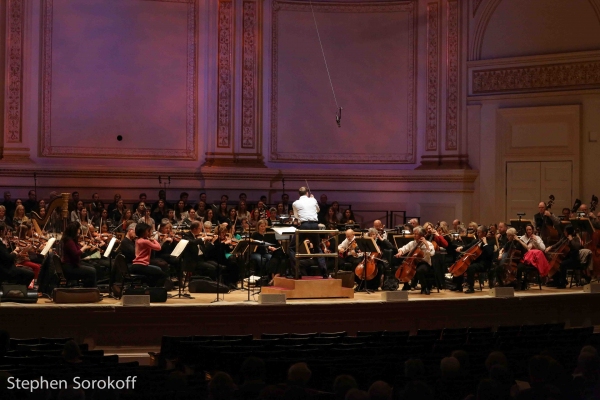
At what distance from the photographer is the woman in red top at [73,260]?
38.8 ft

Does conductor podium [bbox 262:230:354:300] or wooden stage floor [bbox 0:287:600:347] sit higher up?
conductor podium [bbox 262:230:354:300]

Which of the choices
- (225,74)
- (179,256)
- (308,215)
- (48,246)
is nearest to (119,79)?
(225,74)

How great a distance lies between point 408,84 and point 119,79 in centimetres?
647

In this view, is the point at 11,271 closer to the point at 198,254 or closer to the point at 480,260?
the point at 198,254

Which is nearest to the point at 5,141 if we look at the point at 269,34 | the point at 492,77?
the point at 269,34

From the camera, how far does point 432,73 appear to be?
19.8 m

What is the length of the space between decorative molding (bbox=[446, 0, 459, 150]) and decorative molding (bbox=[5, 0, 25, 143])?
9207 millimetres

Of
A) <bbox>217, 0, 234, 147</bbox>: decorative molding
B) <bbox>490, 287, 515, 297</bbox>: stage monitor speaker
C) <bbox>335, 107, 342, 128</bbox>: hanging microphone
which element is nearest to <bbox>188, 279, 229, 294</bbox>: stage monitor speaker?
<bbox>490, 287, 515, 297</bbox>: stage monitor speaker

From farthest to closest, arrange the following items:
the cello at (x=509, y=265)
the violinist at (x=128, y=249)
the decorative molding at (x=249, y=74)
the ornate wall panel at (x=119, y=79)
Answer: the decorative molding at (x=249, y=74) → the ornate wall panel at (x=119, y=79) → the cello at (x=509, y=265) → the violinist at (x=128, y=249)

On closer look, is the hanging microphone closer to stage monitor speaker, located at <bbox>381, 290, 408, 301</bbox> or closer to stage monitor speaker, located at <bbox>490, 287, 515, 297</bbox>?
stage monitor speaker, located at <bbox>490, 287, 515, 297</bbox>

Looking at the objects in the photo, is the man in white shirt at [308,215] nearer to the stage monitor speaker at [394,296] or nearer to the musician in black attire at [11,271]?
the stage monitor speaker at [394,296]

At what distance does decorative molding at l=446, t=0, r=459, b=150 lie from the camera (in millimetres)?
19578

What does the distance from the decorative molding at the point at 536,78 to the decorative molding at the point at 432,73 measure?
847 millimetres

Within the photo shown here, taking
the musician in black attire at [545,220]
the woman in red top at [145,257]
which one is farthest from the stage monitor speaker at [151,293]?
the musician in black attire at [545,220]
